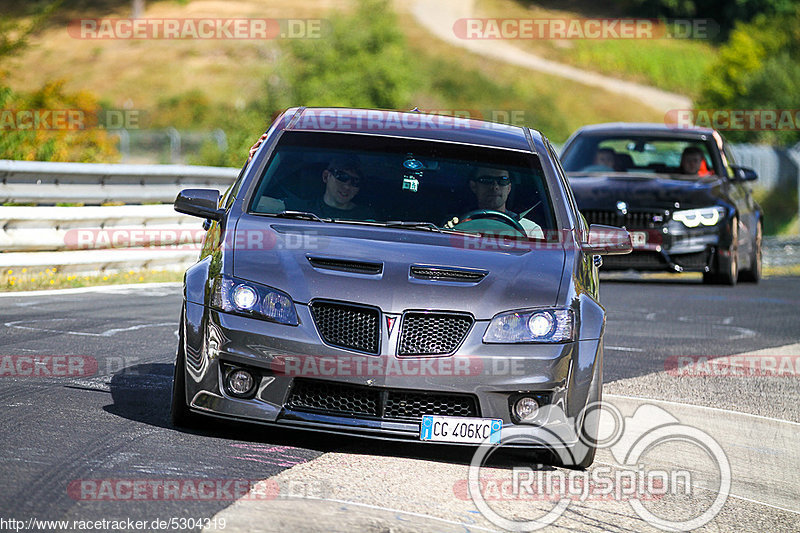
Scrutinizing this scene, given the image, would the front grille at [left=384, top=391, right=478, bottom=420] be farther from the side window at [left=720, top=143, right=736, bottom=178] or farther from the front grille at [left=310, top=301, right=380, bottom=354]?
the side window at [left=720, top=143, right=736, bottom=178]

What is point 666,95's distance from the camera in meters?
83.3

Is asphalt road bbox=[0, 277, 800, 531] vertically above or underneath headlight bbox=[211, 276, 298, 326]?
underneath

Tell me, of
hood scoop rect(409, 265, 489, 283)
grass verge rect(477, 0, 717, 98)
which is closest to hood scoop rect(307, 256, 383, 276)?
hood scoop rect(409, 265, 489, 283)

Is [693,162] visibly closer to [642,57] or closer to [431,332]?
[431,332]

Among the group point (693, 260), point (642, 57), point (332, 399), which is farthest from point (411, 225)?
point (642, 57)

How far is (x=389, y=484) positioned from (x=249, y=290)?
3.64ft

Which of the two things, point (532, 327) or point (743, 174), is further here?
point (743, 174)

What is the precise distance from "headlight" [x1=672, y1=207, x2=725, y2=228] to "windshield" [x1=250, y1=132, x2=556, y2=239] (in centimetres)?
845

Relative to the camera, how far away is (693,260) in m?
15.8

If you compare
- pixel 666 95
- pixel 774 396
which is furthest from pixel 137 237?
pixel 666 95

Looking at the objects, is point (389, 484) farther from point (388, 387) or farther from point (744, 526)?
point (744, 526)

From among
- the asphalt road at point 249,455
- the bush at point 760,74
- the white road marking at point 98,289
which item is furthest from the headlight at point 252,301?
the bush at point 760,74

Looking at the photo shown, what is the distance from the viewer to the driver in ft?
23.3

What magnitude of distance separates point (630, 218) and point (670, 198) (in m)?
0.60
